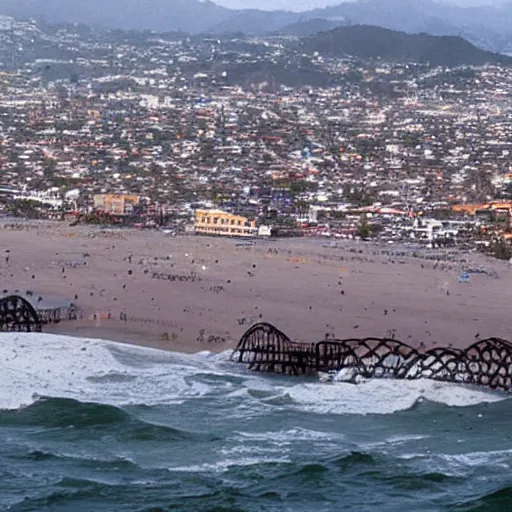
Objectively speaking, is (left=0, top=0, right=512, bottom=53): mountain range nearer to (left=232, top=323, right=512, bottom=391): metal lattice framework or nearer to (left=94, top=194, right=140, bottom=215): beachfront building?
(left=94, top=194, right=140, bottom=215): beachfront building

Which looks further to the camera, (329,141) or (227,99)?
(227,99)

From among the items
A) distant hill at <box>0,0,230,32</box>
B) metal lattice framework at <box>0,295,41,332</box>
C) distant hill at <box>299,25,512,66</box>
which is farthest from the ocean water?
distant hill at <box>0,0,230,32</box>

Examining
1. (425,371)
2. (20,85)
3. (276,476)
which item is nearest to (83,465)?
(276,476)

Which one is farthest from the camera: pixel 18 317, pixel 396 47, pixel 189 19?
pixel 189 19

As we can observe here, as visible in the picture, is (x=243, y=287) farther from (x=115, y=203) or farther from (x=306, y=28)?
(x=306, y=28)

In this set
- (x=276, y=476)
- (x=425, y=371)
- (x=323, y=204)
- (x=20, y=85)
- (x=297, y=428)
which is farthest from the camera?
(x=20, y=85)

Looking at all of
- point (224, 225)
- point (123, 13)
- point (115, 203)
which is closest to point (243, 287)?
point (224, 225)

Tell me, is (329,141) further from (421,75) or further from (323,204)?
(421,75)
